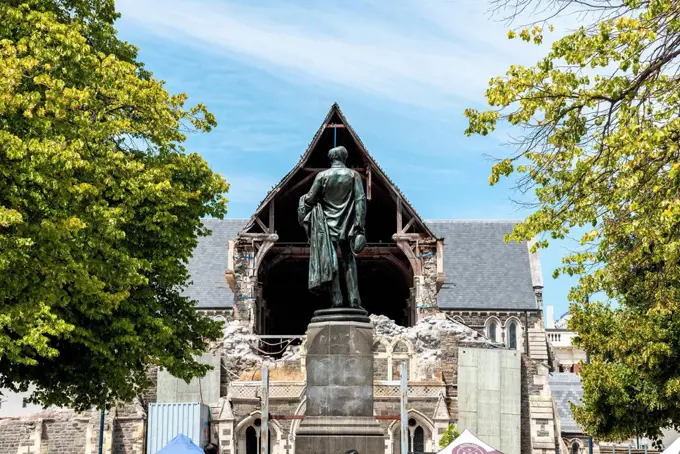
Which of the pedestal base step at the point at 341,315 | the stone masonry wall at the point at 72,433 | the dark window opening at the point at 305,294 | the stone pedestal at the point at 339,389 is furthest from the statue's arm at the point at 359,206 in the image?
the dark window opening at the point at 305,294

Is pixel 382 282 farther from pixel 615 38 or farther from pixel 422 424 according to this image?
pixel 615 38

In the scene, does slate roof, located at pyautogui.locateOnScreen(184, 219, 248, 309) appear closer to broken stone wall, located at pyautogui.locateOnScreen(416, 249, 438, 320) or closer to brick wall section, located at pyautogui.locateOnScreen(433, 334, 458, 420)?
broken stone wall, located at pyautogui.locateOnScreen(416, 249, 438, 320)

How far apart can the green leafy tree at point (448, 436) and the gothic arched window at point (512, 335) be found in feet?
54.7

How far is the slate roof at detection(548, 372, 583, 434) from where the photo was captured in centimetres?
3991

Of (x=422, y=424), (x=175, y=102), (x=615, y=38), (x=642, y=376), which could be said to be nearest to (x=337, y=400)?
(x=615, y=38)

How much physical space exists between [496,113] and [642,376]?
12.4 metres

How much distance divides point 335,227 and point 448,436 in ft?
64.7

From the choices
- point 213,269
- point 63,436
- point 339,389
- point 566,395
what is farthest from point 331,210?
point 213,269

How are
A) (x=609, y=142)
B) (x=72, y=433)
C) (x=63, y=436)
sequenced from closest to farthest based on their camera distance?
(x=609, y=142), (x=72, y=433), (x=63, y=436)

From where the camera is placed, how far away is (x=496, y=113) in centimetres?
1316

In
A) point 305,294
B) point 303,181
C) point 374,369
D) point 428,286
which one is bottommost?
point 374,369

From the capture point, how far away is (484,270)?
163 feet

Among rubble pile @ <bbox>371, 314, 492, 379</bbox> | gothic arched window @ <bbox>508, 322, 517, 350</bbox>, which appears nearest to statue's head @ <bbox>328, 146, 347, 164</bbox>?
rubble pile @ <bbox>371, 314, 492, 379</bbox>

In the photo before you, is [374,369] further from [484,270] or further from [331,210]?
[331,210]
